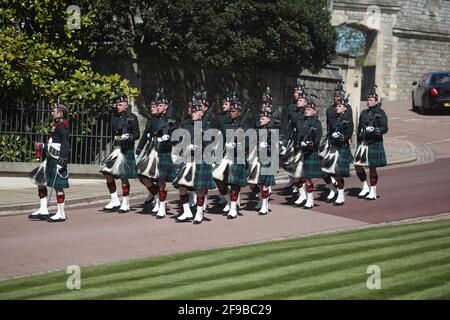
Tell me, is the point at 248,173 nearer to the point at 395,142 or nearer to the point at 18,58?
the point at 18,58

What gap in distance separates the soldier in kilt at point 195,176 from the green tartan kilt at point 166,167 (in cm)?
68

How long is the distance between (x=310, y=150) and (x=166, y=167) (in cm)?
302

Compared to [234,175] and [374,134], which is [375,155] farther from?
[234,175]

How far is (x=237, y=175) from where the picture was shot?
1688 centimetres

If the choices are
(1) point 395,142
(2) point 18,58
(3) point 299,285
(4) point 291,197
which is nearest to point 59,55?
(2) point 18,58

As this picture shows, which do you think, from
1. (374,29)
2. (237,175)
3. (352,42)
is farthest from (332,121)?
(352,42)

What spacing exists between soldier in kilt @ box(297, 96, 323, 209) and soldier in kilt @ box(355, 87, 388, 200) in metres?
1.24

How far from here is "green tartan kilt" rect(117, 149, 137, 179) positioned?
1753cm

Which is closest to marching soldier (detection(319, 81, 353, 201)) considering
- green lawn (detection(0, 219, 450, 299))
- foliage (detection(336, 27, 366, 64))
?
green lawn (detection(0, 219, 450, 299))

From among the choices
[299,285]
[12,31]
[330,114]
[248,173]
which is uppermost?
[12,31]

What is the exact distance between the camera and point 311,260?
12539mm

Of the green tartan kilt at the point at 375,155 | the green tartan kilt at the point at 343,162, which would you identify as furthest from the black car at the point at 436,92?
the green tartan kilt at the point at 343,162

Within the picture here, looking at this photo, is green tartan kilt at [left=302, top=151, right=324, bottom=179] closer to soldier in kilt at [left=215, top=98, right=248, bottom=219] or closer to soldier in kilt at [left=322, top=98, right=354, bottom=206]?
soldier in kilt at [left=322, top=98, right=354, bottom=206]

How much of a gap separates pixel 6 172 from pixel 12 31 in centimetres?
365
